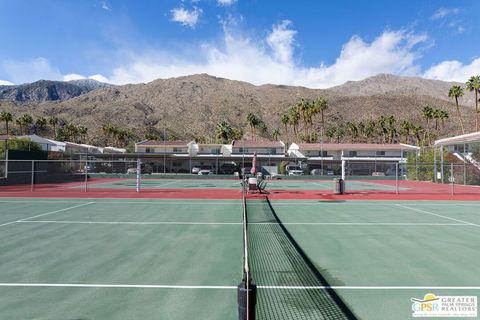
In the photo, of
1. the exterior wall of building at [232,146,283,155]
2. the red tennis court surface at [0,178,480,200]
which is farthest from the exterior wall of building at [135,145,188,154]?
the red tennis court surface at [0,178,480,200]

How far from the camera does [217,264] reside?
8.20 metres

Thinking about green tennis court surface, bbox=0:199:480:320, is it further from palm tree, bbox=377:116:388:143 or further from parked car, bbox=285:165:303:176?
palm tree, bbox=377:116:388:143

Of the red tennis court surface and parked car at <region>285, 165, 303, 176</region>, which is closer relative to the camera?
the red tennis court surface

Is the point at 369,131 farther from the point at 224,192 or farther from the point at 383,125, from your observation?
the point at 224,192

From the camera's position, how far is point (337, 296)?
6.30 m

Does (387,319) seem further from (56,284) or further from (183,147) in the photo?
(183,147)

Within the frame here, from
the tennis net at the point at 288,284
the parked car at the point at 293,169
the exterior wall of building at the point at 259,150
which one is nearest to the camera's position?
the tennis net at the point at 288,284

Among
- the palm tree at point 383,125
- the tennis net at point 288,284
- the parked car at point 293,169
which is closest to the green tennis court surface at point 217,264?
the tennis net at point 288,284

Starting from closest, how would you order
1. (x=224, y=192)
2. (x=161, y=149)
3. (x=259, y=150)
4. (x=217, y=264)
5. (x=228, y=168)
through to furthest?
1. (x=217, y=264)
2. (x=224, y=192)
3. (x=228, y=168)
4. (x=259, y=150)
5. (x=161, y=149)

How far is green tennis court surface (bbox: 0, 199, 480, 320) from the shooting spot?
5.89 m

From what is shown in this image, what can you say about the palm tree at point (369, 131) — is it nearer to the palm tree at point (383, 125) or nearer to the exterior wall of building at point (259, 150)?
the palm tree at point (383, 125)

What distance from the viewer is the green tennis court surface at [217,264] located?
589 centimetres

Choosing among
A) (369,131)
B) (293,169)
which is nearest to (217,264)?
(293,169)

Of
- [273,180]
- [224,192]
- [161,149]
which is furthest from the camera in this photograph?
[161,149]
